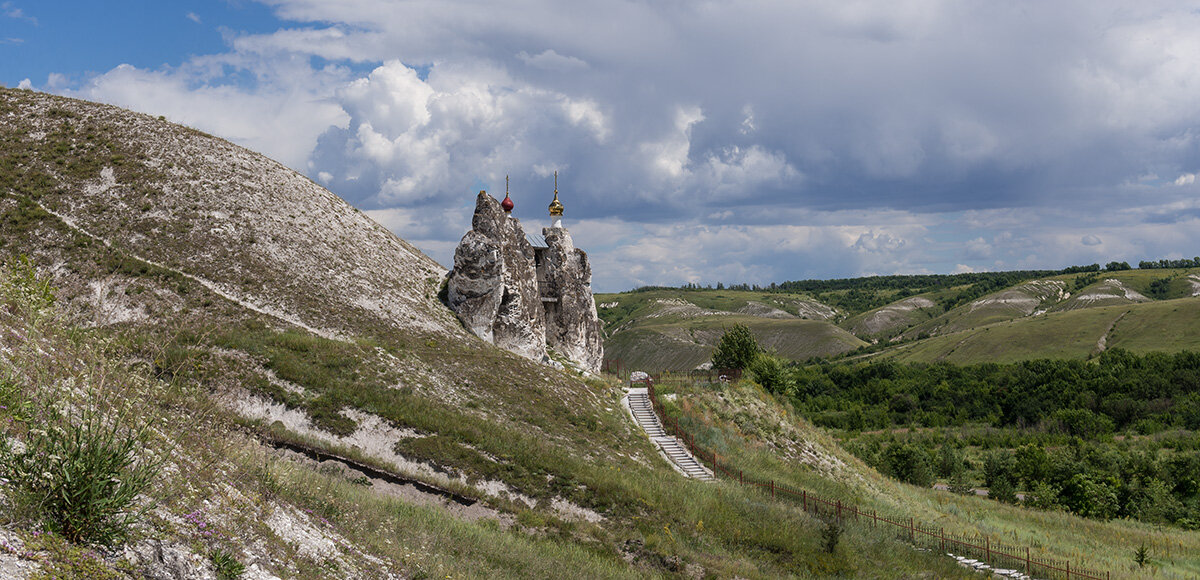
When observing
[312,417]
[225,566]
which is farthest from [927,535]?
[225,566]

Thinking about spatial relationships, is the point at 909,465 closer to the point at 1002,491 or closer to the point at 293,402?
the point at 1002,491

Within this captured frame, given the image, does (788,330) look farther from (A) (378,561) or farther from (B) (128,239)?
(A) (378,561)

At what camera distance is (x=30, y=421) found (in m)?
7.70

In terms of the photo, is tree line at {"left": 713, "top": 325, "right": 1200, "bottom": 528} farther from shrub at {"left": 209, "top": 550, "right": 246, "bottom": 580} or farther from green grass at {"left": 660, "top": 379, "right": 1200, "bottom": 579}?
shrub at {"left": 209, "top": 550, "right": 246, "bottom": 580}

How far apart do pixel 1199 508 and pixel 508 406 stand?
52342 millimetres

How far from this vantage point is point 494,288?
38.1 metres

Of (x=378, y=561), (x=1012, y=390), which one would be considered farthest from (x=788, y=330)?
(x=378, y=561)

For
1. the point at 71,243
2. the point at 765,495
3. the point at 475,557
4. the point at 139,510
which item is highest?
the point at 71,243

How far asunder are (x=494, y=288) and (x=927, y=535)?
2350cm

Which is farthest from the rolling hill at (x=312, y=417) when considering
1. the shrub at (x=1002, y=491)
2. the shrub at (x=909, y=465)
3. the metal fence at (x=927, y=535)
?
the shrub at (x=909, y=465)

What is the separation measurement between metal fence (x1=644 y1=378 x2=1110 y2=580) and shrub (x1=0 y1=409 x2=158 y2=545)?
23483mm

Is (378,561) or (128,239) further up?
(128,239)

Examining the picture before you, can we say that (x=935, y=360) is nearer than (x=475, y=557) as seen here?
No

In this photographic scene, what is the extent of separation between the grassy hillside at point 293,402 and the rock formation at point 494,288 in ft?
6.06
